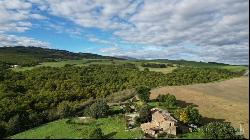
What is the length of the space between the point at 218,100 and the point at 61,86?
63.1 m

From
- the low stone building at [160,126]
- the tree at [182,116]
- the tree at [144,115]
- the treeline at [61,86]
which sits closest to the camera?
the low stone building at [160,126]

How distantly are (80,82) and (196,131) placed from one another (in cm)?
9224

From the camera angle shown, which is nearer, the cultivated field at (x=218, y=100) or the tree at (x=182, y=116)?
the tree at (x=182, y=116)

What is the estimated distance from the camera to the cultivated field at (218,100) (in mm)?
84625

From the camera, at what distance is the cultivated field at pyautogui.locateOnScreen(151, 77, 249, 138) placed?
278 feet

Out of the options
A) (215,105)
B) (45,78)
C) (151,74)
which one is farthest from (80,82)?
(215,105)

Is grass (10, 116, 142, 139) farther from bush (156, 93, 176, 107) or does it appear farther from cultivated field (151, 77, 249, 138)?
cultivated field (151, 77, 249, 138)

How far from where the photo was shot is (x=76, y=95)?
12669cm

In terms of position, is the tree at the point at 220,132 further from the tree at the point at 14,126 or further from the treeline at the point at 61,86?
the tree at the point at 14,126

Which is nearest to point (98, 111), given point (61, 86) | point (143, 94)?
point (143, 94)

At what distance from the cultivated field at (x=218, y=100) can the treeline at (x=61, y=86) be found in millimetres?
29461

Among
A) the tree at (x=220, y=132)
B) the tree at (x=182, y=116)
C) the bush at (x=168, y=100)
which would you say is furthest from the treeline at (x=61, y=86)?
the tree at (x=220, y=132)

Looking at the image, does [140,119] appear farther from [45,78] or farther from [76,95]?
[45,78]

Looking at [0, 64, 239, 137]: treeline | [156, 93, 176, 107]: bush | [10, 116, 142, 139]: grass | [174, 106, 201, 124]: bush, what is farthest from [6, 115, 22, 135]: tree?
[156, 93, 176, 107]: bush
